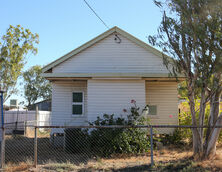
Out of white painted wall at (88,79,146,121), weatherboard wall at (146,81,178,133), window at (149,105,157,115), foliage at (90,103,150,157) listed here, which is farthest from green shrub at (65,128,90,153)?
weatherboard wall at (146,81,178,133)

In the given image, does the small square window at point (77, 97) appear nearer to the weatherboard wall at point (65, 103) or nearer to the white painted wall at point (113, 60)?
the weatherboard wall at point (65, 103)

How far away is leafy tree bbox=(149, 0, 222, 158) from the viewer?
21.8 ft

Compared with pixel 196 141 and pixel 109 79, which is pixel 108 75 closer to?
pixel 109 79

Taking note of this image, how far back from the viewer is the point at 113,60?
11969 mm

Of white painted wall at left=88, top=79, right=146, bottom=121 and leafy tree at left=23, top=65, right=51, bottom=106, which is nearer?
white painted wall at left=88, top=79, right=146, bottom=121

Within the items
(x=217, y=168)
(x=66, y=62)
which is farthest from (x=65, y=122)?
(x=217, y=168)

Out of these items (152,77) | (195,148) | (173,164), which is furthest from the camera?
(152,77)

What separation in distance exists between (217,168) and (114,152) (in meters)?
3.63

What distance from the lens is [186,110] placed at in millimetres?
12703

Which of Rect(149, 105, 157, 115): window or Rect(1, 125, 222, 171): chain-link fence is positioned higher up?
Rect(149, 105, 157, 115): window

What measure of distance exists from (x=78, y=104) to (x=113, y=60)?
2.89m

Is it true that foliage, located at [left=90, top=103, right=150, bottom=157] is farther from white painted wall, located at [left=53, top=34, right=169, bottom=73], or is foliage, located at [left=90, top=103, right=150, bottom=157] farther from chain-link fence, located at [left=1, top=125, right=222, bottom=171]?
white painted wall, located at [left=53, top=34, right=169, bottom=73]

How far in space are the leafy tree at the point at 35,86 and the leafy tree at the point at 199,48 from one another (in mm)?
35914

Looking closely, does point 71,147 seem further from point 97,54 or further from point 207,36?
point 207,36
